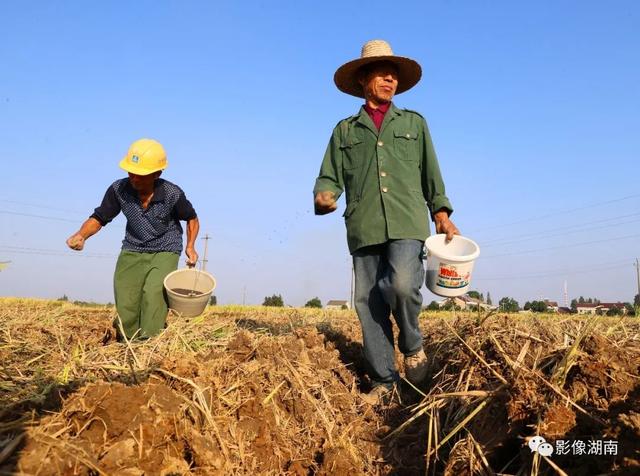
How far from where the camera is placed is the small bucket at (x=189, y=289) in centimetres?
501

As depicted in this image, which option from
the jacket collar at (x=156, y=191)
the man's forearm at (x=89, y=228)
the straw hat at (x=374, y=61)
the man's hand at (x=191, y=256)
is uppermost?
the straw hat at (x=374, y=61)

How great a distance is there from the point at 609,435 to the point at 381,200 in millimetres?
2286

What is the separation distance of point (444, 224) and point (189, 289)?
2.66 m

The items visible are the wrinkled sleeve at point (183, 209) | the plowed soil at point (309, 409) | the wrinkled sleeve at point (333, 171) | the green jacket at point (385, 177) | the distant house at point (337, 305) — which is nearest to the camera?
the plowed soil at point (309, 409)

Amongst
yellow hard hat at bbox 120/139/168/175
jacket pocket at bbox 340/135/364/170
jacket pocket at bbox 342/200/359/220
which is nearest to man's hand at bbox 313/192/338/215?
jacket pocket at bbox 342/200/359/220

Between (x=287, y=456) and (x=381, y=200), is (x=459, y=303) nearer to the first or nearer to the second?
(x=381, y=200)

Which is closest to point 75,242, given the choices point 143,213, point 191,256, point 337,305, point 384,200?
point 143,213

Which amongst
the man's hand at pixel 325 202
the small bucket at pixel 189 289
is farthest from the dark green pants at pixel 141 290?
the man's hand at pixel 325 202

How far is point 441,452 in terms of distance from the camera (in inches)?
114

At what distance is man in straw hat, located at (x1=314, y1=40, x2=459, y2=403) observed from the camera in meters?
3.93

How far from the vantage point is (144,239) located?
527 centimetres

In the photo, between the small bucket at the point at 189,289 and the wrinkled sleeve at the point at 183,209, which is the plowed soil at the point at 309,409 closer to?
the small bucket at the point at 189,289

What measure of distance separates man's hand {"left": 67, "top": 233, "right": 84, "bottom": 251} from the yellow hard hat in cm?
79

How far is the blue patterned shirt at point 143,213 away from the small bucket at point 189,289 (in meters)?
0.29
